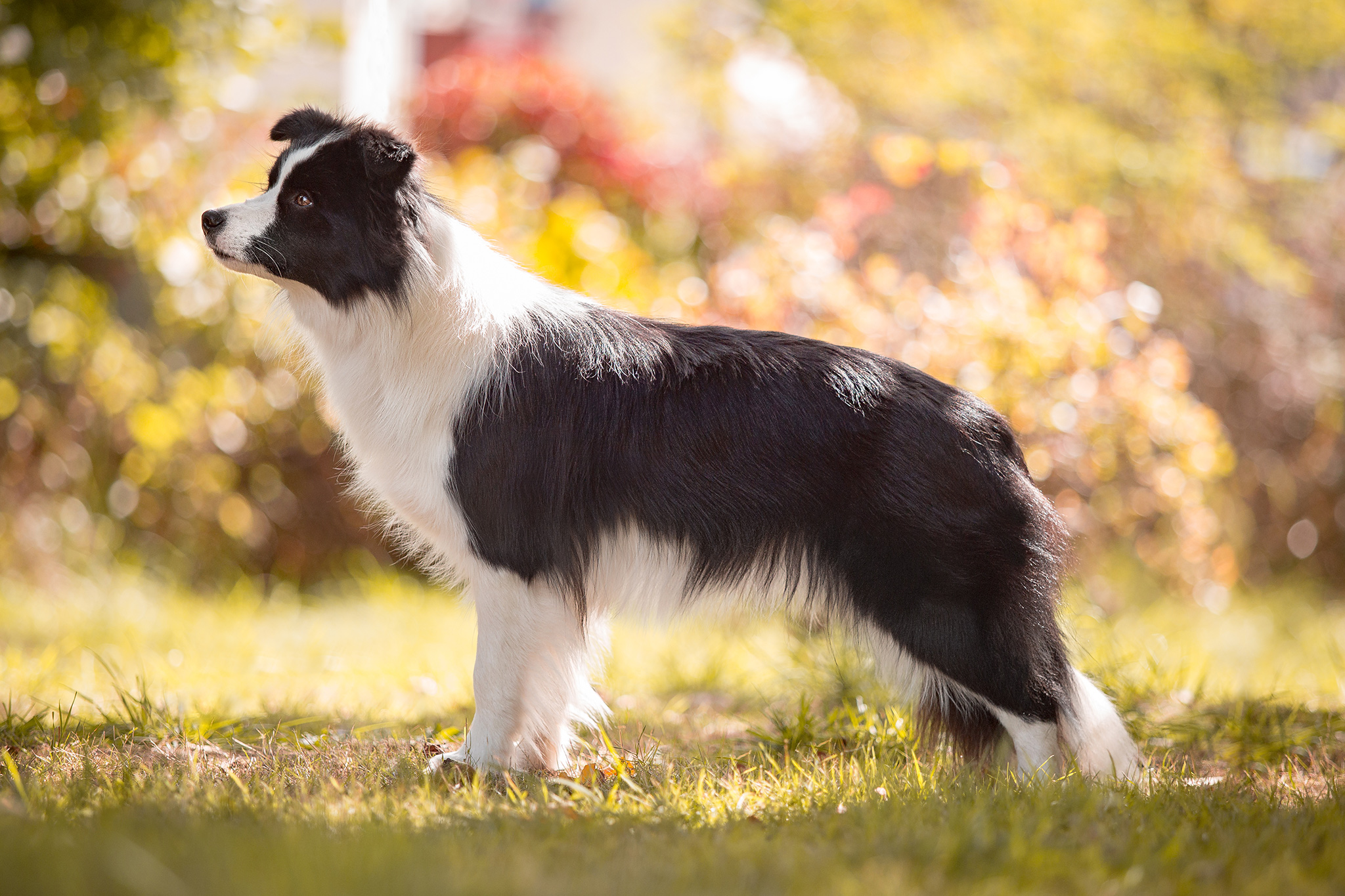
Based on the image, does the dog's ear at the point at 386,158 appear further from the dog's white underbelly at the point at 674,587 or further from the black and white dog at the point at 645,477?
the dog's white underbelly at the point at 674,587

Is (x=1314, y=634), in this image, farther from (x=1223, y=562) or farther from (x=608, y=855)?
(x=608, y=855)

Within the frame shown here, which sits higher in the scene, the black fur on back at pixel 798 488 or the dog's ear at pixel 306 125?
the dog's ear at pixel 306 125

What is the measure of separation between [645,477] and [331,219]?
1164mm

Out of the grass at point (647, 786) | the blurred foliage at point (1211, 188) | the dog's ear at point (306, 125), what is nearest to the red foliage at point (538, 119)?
the blurred foliage at point (1211, 188)

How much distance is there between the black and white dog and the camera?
2.86 m

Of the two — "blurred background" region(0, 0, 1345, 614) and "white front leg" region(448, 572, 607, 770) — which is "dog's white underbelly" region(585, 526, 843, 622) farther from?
"blurred background" region(0, 0, 1345, 614)

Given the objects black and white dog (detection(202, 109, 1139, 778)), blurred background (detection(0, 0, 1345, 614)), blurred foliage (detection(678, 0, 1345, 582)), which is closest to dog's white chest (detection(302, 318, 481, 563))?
black and white dog (detection(202, 109, 1139, 778))

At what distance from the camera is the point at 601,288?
5.74 meters

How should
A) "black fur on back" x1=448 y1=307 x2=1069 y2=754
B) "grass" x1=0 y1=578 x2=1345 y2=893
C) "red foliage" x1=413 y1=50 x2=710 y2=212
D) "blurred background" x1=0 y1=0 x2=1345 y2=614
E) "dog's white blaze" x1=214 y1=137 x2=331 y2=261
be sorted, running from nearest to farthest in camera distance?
"grass" x1=0 y1=578 x2=1345 y2=893 < "black fur on back" x1=448 y1=307 x2=1069 y2=754 < "dog's white blaze" x1=214 y1=137 x2=331 y2=261 < "blurred background" x1=0 y1=0 x2=1345 y2=614 < "red foliage" x1=413 y1=50 x2=710 y2=212

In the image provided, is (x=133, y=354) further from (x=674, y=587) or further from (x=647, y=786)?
(x=647, y=786)

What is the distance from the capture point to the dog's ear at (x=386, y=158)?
2926mm

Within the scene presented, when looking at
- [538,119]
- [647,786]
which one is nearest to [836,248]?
[647,786]

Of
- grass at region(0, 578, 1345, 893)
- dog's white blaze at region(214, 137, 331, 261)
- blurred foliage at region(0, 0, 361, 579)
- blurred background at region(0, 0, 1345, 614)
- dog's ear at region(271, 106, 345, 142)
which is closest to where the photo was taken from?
grass at region(0, 578, 1345, 893)

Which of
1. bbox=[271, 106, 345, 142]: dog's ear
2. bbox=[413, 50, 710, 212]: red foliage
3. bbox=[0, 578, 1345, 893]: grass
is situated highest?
bbox=[413, 50, 710, 212]: red foliage
